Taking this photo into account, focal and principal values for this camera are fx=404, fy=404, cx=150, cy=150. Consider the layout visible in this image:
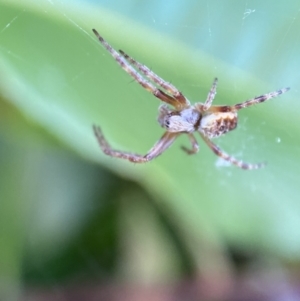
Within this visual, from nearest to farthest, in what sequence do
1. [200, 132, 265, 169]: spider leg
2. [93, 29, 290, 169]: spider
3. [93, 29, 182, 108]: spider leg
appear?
[93, 29, 182, 108]: spider leg, [93, 29, 290, 169]: spider, [200, 132, 265, 169]: spider leg

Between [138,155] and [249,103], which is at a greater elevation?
[249,103]

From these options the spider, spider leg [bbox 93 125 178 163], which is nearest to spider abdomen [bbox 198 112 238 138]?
the spider

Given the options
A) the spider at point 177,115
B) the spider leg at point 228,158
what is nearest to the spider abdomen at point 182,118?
the spider at point 177,115

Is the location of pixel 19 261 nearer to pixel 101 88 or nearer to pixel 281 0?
pixel 101 88

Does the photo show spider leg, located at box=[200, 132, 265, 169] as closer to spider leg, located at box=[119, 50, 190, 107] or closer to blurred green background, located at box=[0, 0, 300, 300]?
blurred green background, located at box=[0, 0, 300, 300]

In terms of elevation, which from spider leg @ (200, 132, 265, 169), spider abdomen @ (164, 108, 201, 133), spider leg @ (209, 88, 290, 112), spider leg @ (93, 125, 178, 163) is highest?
spider leg @ (200, 132, 265, 169)

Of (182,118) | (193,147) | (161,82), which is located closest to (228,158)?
(193,147)

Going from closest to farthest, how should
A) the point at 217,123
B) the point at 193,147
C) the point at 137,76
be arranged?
the point at 137,76 < the point at 217,123 < the point at 193,147

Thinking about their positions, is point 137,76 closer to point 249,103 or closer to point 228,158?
point 249,103
